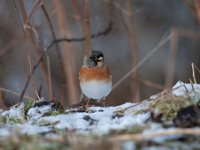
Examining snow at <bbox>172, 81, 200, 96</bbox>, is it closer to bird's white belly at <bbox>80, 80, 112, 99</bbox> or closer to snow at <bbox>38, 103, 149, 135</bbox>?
Answer: snow at <bbox>38, 103, 149, 135</bbox>

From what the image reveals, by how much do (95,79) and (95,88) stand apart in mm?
86

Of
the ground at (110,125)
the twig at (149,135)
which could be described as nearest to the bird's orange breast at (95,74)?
the ground at (110,125)

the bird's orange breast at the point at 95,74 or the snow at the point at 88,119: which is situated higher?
the bird's orange breast at the point at 95,74

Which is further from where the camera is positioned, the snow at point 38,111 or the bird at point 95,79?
the bird at point 95,79

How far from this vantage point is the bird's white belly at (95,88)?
315 centimetres

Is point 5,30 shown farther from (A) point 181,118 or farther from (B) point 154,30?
(A) point 181,118

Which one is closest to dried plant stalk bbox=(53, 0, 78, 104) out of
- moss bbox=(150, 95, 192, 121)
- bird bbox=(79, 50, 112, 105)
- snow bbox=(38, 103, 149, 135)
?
bird bbox=(79, 50, 112, 105)

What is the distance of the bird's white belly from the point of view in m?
3.15

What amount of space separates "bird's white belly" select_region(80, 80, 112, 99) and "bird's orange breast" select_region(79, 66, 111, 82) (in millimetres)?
38

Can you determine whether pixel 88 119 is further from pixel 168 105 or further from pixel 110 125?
pixel 168 105

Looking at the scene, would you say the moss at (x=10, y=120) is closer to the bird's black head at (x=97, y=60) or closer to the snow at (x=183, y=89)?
the snow at (x=183, y=89)

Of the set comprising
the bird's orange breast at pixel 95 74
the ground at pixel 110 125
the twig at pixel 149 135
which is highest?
the bird's orange breast at pixel 95 74

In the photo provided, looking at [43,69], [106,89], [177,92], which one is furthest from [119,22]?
[177,92]

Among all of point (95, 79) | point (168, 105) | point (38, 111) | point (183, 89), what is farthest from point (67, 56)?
point (168, 105)
